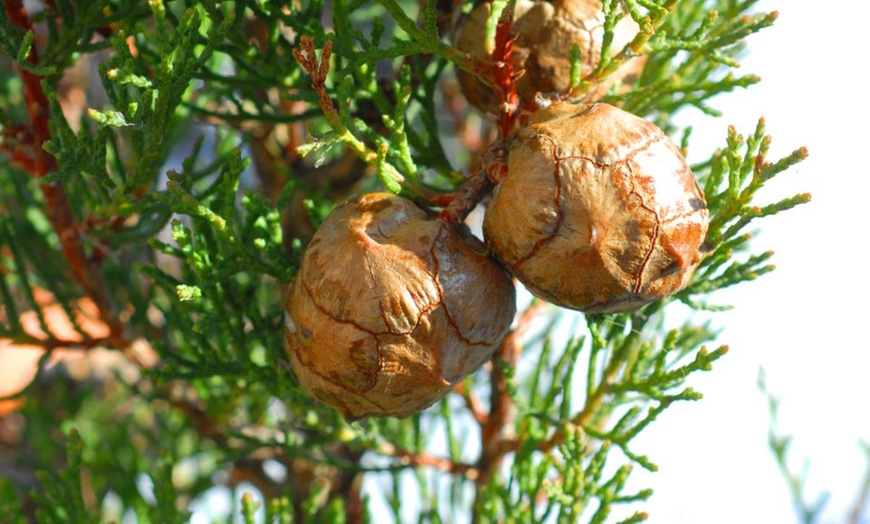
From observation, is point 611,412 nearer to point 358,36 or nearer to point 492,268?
point 492,268

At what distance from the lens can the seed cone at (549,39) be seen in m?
1.67

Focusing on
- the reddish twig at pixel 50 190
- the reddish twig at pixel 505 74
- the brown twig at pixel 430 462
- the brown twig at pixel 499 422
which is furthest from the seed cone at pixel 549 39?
the brown twig at pixel 430 462

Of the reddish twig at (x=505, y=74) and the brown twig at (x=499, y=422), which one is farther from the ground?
the reddish twig at (x=505, y=74)

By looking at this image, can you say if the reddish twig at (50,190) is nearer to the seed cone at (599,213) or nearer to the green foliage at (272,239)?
the green foliage at (272,239)

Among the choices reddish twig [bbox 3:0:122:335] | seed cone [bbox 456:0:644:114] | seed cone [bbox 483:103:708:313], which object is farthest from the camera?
reddish twig [bbox 3:0:122:335]

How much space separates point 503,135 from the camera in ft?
5.32

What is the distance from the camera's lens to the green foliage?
5.16 ft

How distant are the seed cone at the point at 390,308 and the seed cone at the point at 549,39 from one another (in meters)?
0.38

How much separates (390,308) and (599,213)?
0.36 metres

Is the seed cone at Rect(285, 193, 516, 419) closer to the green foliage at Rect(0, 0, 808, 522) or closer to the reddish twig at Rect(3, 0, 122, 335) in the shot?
the green foliage at Rect(0, 0, 808, 522)

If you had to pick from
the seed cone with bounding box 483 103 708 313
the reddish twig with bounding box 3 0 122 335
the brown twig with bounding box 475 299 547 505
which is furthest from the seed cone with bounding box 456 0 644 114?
the reddish twig with bounding box 3 0 122 335

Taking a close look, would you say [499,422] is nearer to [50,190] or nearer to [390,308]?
[390,308]

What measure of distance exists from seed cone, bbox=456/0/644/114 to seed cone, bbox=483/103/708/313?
28 centimetres

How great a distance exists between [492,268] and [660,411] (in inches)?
19.2
